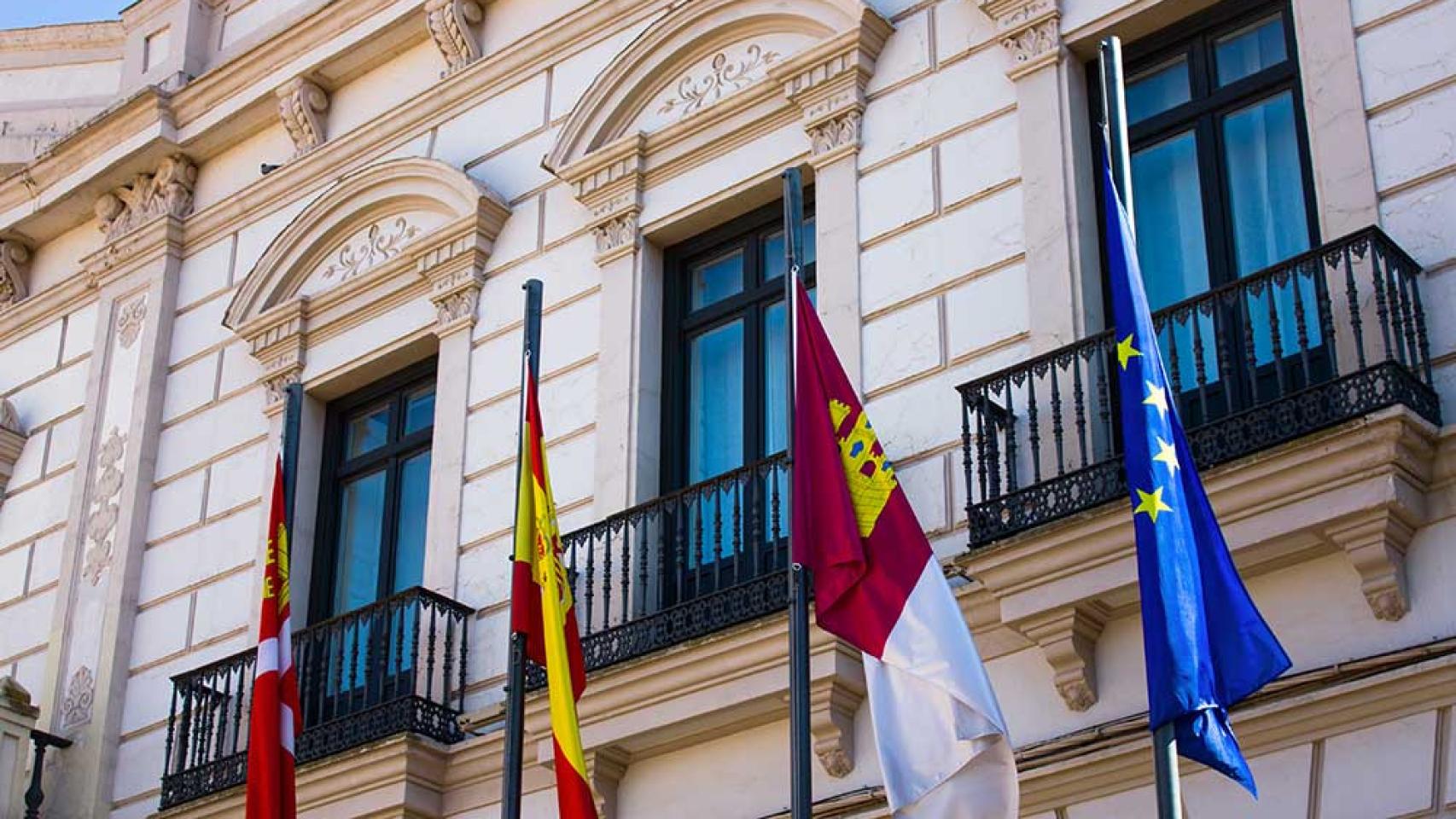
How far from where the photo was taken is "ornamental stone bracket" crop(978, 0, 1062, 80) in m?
12.4

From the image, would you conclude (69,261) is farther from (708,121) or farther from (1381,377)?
(1381,377)

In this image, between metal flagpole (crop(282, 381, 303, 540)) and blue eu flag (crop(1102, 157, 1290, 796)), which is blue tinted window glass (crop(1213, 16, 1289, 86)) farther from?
metal flagpole (crop(282, 381, 303, 540))

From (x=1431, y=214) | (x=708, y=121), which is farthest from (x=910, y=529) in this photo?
(x=708, y=121)

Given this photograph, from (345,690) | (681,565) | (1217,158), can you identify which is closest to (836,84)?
(1217,158)

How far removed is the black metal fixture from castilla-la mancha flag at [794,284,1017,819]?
7.48m

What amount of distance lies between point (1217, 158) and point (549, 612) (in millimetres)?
4074

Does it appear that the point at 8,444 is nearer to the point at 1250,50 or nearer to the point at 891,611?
the point at 1250,50

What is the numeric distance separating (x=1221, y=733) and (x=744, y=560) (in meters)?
4.32

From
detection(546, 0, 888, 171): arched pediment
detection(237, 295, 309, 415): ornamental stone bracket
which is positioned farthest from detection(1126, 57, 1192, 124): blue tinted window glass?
detection(237, 295, 309, 415): ornamental stone bracket

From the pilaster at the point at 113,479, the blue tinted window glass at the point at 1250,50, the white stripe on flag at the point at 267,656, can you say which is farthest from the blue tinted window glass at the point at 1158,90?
the pilaster at the point at 113,479

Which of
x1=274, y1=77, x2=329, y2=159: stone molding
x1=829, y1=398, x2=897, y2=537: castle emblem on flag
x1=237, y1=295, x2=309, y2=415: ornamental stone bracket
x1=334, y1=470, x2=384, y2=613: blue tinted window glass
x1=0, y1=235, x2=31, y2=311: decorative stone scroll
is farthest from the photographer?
x1=0, y1=235, x2=31, y2=311: decorative stone scroll

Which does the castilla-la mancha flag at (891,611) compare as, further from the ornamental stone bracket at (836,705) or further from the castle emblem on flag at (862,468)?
the ornamental stone bracket at (836,705)

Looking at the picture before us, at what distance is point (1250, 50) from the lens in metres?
12.0

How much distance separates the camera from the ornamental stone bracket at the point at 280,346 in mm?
15703
